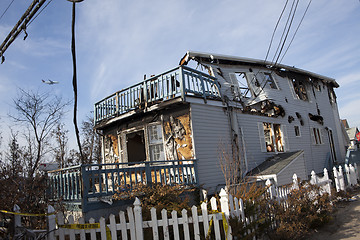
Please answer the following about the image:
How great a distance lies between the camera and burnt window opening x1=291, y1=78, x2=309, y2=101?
1902 centimetres

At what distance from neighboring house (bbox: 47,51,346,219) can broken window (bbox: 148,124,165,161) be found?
0.14ft

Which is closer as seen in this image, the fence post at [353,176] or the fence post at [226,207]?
the fence post at [226,207]

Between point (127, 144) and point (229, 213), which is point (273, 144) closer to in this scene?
point (127, 144)

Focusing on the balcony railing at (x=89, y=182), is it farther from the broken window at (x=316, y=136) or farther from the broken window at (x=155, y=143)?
the broken window at (x=316, y=136)

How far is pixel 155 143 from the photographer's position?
12.0 meters

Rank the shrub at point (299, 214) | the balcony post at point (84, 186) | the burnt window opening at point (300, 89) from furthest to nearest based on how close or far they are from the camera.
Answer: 1. the burnt window opening at point (300, 89)
2. the balcony post at point (84, 186)
3. the shrub at point (299, 214)

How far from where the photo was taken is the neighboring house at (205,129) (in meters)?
10.1

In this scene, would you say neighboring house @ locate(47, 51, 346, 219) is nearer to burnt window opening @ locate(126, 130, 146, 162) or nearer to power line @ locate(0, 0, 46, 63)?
burnt window opening @ locate(126, 130, 146, 162)

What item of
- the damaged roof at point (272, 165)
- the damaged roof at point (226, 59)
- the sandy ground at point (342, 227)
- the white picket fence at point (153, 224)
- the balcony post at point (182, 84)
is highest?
the damaged roof at point (226, 59)

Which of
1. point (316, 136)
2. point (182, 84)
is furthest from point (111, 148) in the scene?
point (316, 136)

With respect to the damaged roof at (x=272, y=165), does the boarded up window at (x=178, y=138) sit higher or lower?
higher

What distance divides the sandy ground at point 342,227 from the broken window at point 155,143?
6542mm

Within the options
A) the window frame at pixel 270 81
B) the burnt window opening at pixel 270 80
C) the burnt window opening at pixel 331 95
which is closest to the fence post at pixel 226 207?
the window frame at pixel 270 81

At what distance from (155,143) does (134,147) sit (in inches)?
96.8
